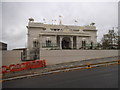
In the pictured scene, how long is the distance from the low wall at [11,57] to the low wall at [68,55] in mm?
3431

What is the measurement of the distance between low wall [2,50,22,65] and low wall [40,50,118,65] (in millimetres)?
3431

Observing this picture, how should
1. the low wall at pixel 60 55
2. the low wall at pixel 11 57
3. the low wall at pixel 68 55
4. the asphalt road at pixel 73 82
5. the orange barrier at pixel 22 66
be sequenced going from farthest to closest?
the low wall at pixel 68 55 < the low wall at pixel 60 55 < the low wall at pixel 11 57 < the orange barrier at pixel 22 66 < the asphalt road at pixel 73 82

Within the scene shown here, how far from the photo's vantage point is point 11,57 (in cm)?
1260

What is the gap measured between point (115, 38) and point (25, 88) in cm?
2645

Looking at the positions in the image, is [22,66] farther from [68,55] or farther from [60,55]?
[68,55]

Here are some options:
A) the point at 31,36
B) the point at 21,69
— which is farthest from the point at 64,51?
the point at 31,36

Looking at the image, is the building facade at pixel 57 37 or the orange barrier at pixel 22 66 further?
the building facade at pixel 57 37

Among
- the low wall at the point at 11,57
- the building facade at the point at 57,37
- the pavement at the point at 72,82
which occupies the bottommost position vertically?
the pavement at the point at 72,82

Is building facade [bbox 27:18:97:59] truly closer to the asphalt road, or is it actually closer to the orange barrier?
the orange barrier

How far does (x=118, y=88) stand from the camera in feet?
17.3

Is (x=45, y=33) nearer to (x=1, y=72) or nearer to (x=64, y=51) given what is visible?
(x=64, y=51)

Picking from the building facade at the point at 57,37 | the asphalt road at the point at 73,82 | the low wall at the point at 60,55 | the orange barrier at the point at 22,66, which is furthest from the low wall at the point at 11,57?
the building facade at the point at 57,37

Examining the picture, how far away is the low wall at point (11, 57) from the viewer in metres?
12.4

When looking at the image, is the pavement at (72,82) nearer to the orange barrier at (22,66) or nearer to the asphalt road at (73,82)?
the asphalt road at (73,82)
